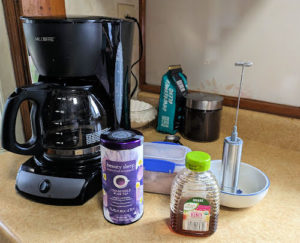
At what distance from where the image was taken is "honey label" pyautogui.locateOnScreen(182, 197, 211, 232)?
1.56ft

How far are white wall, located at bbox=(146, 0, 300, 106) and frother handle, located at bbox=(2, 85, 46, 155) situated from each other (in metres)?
0.62

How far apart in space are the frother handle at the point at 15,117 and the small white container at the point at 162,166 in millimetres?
246

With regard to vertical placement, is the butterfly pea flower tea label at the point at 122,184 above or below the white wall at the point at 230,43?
below

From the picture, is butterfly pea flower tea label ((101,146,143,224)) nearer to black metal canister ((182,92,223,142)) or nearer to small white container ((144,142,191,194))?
small white container ((144,142,191,194))

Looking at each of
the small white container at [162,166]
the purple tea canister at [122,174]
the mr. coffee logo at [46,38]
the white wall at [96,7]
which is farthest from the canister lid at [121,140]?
the white wall at [96,7]

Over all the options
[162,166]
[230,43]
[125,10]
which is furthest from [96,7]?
[162,166]

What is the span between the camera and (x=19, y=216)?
1.77 ft

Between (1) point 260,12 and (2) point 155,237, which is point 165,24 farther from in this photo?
(2) point 155,237

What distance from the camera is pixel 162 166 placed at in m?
0.58

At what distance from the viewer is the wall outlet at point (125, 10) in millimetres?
1024

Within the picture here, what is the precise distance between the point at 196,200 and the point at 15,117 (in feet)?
1.29

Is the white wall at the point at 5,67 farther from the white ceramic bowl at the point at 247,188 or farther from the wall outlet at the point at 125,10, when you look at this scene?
the white ceramic bowl at the point at 247,188

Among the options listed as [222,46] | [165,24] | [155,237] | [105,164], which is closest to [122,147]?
[105,164]

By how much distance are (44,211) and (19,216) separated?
47mm
